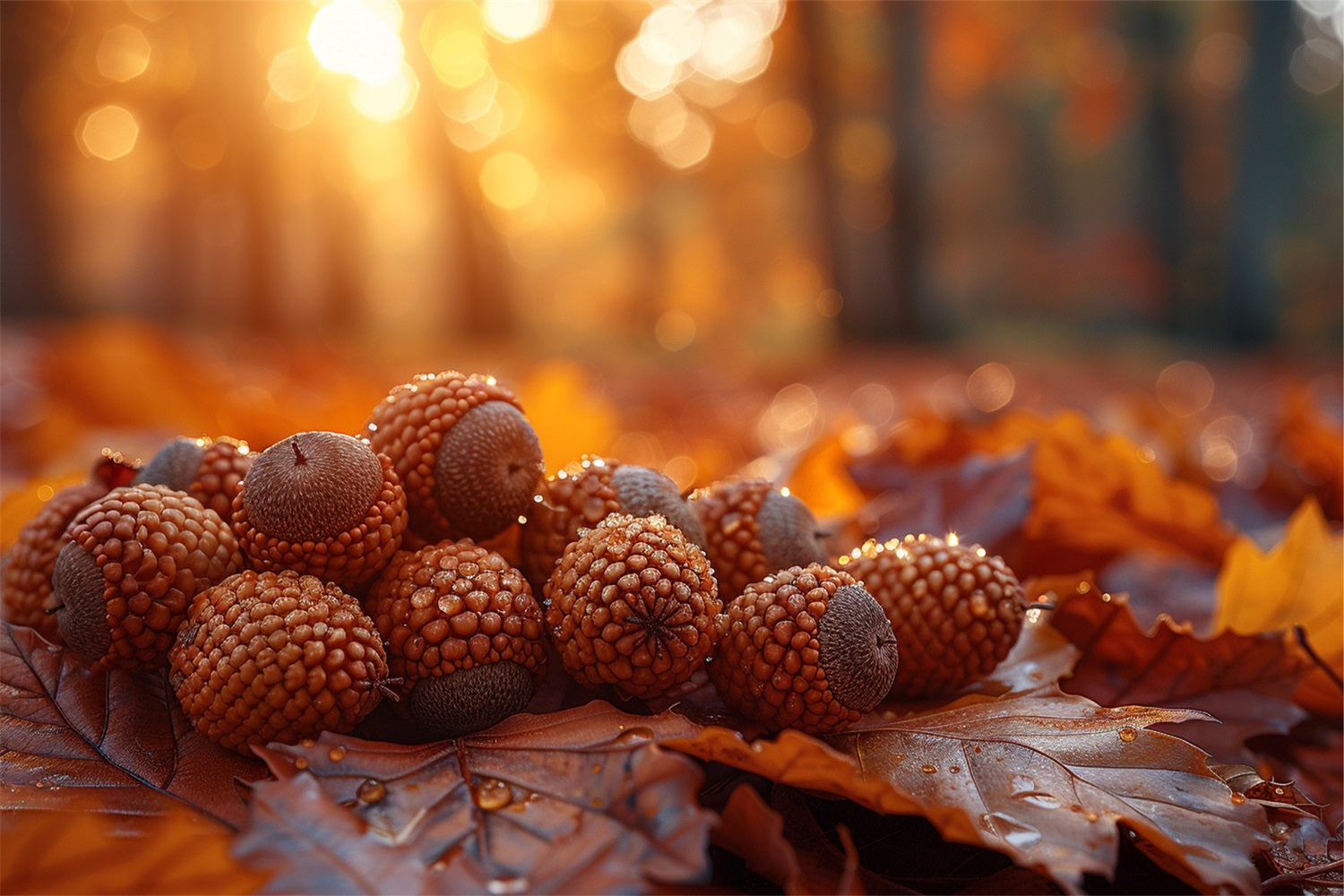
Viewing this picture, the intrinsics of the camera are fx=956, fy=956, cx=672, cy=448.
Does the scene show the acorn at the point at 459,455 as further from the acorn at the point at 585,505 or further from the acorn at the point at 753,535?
the acorn at the point at 753,535

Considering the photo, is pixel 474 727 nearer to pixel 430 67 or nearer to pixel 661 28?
pixel 430 67

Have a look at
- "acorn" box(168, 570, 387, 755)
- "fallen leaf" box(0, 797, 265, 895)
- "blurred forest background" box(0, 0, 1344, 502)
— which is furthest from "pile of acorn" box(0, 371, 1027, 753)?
"blurred forest background" box(0, 0, 1344, 502)

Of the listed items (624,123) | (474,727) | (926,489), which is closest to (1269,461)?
(926,489)

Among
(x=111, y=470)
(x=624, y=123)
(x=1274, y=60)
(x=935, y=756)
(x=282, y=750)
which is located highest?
(x=624, y=123)

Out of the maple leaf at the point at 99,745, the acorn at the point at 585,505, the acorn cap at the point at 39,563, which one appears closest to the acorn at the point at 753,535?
the acorn at the point at 585,505

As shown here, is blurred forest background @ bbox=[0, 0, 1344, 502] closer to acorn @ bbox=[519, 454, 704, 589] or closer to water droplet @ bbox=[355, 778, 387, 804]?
acorn @ bbox=[519, 454, 704, 589]

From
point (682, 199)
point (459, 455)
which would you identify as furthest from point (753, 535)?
point (682, 199)
